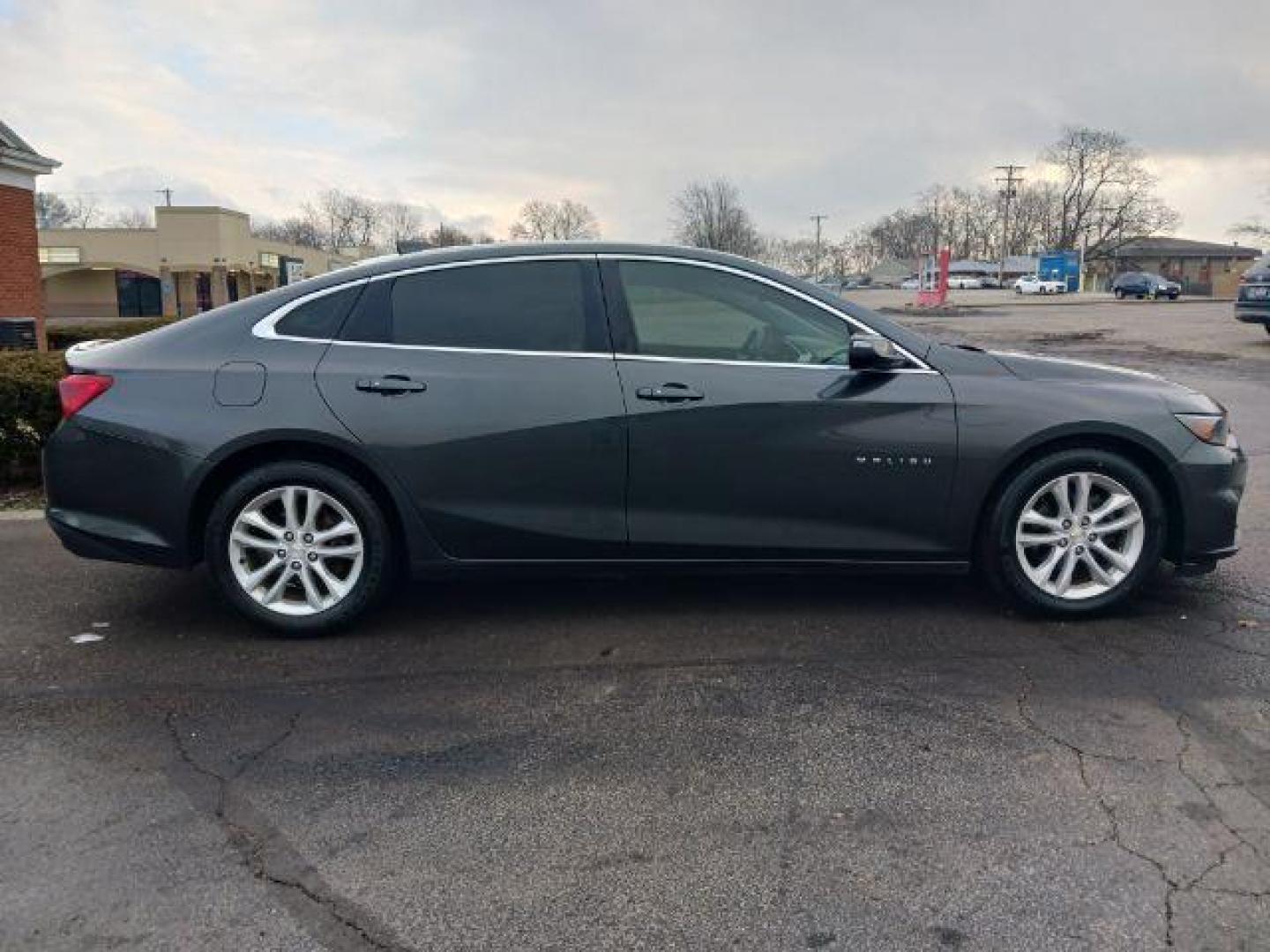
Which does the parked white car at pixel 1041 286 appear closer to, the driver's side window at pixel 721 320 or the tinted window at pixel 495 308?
the driver's side window at pixel 721 320

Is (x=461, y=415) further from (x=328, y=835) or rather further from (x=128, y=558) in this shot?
(x=328, y=835)

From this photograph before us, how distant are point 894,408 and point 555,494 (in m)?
1.46

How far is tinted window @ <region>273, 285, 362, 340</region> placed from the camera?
163 inches

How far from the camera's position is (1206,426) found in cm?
429

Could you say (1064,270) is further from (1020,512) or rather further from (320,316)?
(320,316)

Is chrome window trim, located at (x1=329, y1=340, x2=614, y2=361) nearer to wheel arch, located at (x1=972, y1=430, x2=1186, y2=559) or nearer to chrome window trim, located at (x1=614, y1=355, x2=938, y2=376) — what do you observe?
chrome window trim, located at (x1=614, y1=355, x2=938, y2=376)

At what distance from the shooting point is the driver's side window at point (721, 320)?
4.18m

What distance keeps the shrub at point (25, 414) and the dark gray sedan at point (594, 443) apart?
2.75m

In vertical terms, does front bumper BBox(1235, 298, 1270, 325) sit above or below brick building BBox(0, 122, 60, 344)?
below

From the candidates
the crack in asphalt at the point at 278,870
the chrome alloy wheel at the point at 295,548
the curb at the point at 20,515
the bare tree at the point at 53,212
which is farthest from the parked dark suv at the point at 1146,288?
the bare tree at the point at 53,212

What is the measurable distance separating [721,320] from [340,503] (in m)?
1.77

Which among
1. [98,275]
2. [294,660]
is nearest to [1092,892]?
[294,660]

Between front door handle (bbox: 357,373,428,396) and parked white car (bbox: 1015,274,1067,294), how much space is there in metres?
83.6

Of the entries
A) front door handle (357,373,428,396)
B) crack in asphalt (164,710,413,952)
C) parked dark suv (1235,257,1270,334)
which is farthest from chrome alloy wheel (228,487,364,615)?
parked dark suv (1235,257,1270,334)
